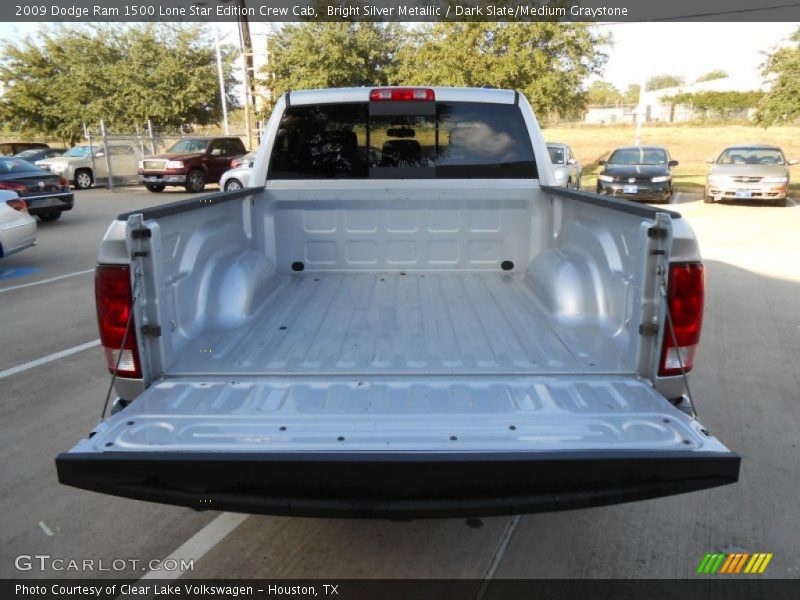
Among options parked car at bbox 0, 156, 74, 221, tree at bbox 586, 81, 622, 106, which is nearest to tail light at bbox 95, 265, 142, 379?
Answer: parked car at bbox 0, 156, 74, 221

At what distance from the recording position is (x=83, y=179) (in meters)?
23.7

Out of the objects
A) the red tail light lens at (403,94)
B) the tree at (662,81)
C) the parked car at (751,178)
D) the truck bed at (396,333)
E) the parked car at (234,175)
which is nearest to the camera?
the truck bed at (396,333)

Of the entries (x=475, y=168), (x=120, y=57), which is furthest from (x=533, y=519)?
(x=120, y=57)

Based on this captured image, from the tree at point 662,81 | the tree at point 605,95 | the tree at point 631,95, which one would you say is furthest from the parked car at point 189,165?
the tree at point 662,81

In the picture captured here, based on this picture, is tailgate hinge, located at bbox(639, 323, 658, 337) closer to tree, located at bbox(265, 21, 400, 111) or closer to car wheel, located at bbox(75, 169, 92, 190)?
tree, located at bbox(265, 21, 400, 111)

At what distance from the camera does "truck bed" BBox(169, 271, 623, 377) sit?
2.87 metres

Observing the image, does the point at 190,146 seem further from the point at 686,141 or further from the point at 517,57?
the point at 686,141

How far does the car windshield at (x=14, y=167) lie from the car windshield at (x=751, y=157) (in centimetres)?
1773

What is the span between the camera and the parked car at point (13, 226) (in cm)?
870

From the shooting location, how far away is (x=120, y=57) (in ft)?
105

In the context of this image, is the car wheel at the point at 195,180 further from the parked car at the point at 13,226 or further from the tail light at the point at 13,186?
the parked car at the point at 13,226

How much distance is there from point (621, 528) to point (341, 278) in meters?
2.32

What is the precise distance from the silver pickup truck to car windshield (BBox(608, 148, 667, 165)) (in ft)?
50.1

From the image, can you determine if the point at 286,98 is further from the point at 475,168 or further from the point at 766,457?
the point at 766,457
